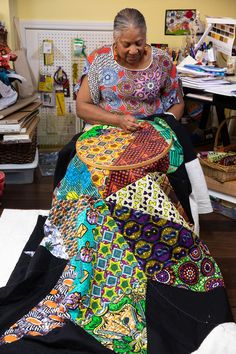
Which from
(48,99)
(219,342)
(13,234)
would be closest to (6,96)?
(48,99)

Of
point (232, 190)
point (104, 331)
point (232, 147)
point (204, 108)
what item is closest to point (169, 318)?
point (104, 331)

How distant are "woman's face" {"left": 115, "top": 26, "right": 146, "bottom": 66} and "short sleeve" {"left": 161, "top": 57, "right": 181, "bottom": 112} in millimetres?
215

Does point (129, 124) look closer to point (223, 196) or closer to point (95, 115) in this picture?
point (95, 115)

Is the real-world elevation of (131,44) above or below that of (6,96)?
above

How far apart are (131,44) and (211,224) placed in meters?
1.22

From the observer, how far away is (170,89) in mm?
2301

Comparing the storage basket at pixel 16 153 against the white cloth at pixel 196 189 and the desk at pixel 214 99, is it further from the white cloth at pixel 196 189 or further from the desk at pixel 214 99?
the white cloth at pixel 196 189

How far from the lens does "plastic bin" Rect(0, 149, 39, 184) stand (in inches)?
124

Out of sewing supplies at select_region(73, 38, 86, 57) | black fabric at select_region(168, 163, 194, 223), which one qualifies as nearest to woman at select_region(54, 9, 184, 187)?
black fabric at select_region(168, 163, 194, 223)

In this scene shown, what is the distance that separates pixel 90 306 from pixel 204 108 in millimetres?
2585

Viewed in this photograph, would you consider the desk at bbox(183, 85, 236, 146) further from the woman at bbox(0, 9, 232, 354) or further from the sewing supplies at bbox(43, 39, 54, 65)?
the sewing supplies at bbox(43, 39, 54, 65)

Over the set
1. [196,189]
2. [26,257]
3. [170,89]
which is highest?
[170,89]

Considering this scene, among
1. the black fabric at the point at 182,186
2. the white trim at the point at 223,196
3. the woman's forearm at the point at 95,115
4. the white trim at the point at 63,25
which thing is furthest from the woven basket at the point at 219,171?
the white trim at the point at 63,25

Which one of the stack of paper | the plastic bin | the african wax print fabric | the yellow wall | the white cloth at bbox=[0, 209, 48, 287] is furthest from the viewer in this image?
the yellow wall
